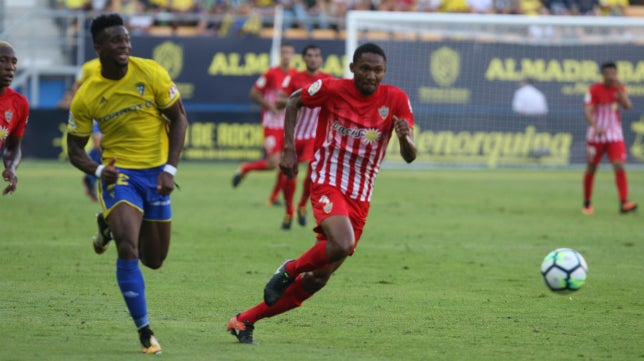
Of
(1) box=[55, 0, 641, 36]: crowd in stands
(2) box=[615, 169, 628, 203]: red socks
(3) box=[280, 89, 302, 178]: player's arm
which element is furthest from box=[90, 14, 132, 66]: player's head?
(1) box=[55, 0, 641, 36]: crowd in stands

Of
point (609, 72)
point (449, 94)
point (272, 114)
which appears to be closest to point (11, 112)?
point (272, 114)

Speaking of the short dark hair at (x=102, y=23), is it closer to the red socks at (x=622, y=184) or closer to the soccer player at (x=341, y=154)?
the soccer player at (x=341, y=154)

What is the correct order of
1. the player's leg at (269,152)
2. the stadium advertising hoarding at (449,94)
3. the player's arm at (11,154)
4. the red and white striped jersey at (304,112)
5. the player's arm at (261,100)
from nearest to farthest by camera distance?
1. the player's arm at (11,154)
2. the red and white striped jersey at (304,112)
3. the player's arm at (261,100)
4. the player's leg at (269,152)
5. the stadium advertising hoarding at (449,94)

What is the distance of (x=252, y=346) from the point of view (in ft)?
25.4

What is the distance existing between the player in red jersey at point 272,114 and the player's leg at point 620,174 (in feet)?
19.7

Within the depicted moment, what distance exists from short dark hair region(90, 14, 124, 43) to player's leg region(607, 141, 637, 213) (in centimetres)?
1306

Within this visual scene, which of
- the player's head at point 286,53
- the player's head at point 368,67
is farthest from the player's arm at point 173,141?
the player's head at point 286,53

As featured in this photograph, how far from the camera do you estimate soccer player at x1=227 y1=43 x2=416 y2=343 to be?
7.87 meters

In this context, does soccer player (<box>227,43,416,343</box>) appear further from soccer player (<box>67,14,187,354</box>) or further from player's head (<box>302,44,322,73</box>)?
player's head (<box>302,44,322,73</box>)

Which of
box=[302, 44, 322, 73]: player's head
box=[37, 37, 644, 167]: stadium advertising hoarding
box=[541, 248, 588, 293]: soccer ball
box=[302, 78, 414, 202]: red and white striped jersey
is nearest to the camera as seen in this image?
box=[302, 78, 414, 202]: red and white striped jersey

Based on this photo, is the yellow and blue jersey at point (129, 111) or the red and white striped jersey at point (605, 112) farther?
the red and white striped jersey at point (605, 112)

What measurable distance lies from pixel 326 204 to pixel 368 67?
43.1 inches

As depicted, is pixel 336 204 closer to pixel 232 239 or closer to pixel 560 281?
pixel 560 281

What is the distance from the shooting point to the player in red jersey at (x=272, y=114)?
731 inches
